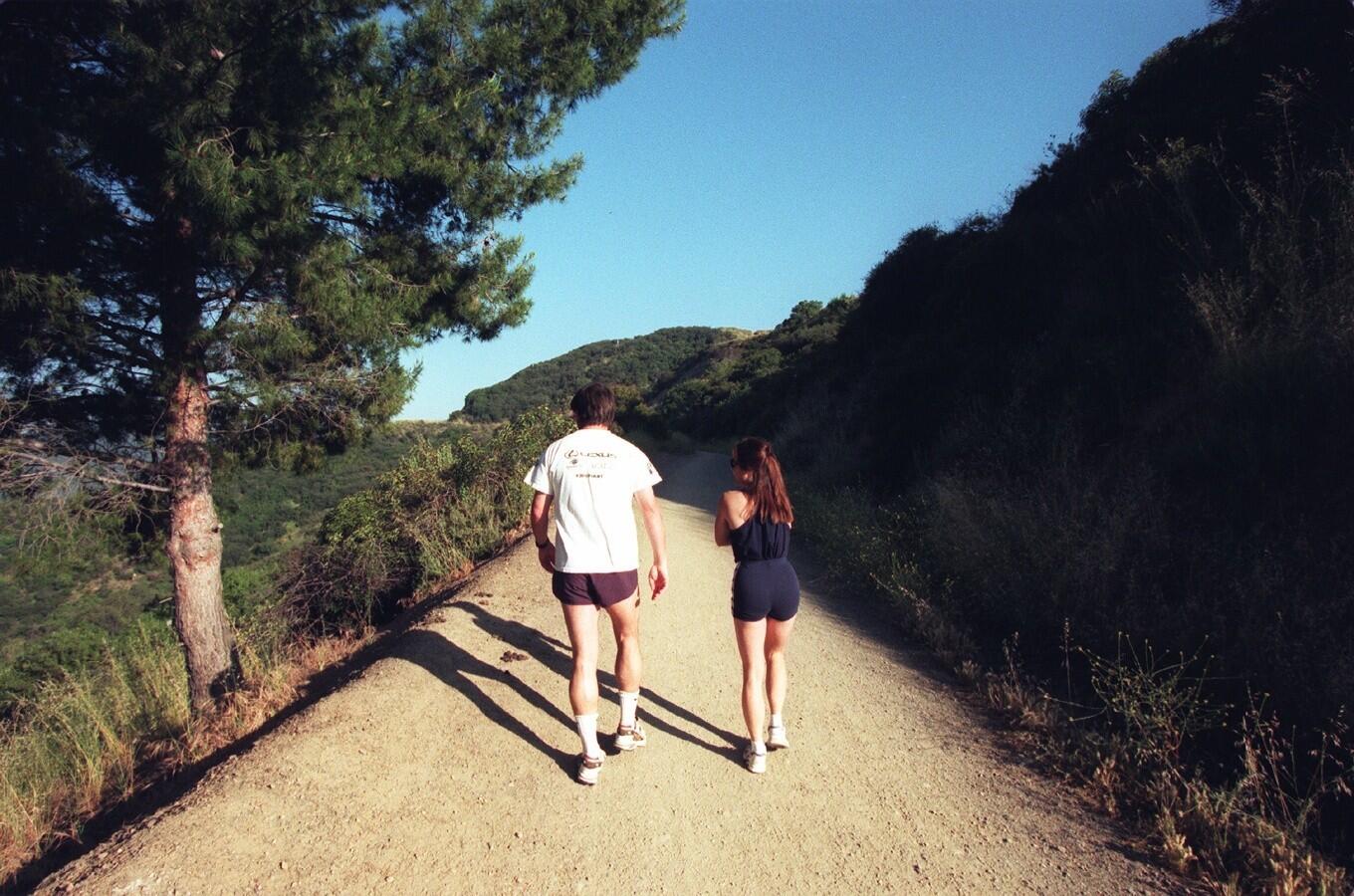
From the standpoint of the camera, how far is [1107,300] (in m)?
8.62

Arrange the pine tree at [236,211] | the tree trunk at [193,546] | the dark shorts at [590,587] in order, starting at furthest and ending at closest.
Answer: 1. the tree trunk at [193,546]
2. the pine tree at [236,211]
3. the dark shorts at [590,587]

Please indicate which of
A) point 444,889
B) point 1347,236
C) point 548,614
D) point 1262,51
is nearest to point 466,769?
point 444,889

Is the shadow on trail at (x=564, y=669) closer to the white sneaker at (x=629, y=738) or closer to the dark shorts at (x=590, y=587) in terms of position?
the white sneaker at (x=629, y=738)

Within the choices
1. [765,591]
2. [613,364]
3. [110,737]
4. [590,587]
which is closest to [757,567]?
[765,591]

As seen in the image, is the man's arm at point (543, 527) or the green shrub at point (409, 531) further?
the green shrub at point (409, 531)

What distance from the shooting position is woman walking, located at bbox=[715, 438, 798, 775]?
149 inches

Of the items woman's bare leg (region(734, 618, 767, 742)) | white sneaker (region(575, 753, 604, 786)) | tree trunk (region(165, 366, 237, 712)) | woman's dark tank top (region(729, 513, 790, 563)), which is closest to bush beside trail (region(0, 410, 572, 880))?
tree trunk (region(165, 366, 237, 712))

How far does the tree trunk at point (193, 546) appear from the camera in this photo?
658cm

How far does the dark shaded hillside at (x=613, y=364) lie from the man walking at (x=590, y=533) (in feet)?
154

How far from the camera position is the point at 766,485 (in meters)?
3.81

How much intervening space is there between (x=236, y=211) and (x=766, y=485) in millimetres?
4381

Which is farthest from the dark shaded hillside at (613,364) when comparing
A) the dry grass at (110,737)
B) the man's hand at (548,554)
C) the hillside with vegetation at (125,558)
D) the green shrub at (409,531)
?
the man's hand at (548,554)

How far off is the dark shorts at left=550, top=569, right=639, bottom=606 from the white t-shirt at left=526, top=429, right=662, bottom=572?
0.11 ft

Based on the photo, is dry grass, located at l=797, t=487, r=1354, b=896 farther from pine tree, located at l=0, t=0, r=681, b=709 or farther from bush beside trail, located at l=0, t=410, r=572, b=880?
pine tree, located at l=0, t=0, r=681, b=709
